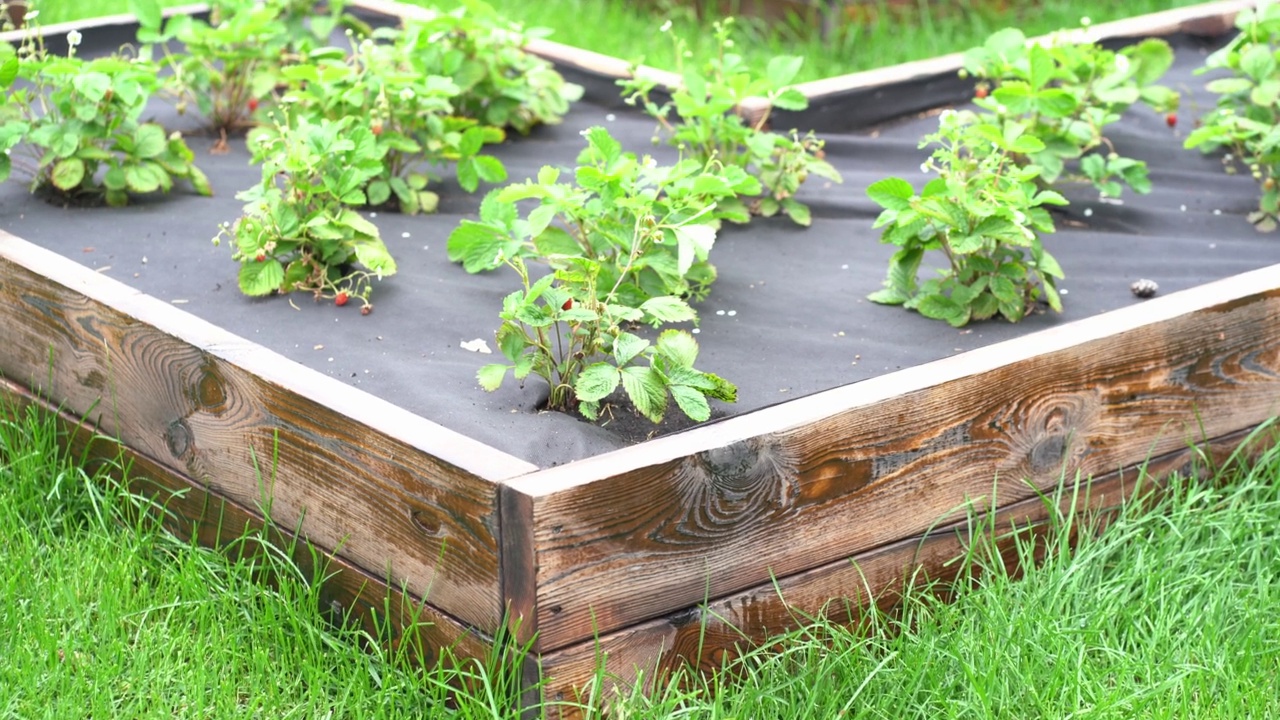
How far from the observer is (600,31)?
501 cm

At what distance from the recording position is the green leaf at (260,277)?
230cm

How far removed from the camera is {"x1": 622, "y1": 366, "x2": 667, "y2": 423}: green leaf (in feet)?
5.91

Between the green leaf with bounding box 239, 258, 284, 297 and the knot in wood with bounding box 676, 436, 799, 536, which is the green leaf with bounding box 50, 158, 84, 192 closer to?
the green leaf with bounding box 239, 258, 284, 297

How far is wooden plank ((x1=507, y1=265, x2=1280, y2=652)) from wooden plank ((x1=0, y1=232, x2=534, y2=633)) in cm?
11

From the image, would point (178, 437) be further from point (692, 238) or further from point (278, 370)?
point (692, 238)

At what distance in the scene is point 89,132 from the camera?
2.65 metres

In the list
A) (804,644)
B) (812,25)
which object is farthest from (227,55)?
A: (812,25)

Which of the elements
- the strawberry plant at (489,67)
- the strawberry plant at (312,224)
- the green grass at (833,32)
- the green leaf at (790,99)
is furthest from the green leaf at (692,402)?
the green grass at (833,32)

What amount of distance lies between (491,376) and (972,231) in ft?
2.70

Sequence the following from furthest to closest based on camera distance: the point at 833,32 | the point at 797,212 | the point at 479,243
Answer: the point at 833,32, the point at 797,212, the point at 479,243

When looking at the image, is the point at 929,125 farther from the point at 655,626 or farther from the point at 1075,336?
the point at 655,626

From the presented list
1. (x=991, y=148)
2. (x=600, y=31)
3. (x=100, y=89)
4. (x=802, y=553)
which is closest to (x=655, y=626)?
(x=802, y=553)

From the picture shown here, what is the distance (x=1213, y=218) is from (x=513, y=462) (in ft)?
6.01

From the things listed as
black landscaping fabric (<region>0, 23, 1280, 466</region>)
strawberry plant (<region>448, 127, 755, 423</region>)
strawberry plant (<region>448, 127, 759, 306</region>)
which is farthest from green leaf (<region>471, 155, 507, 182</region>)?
strawberry plant (<region>448, 127, 759, 306</region>)
